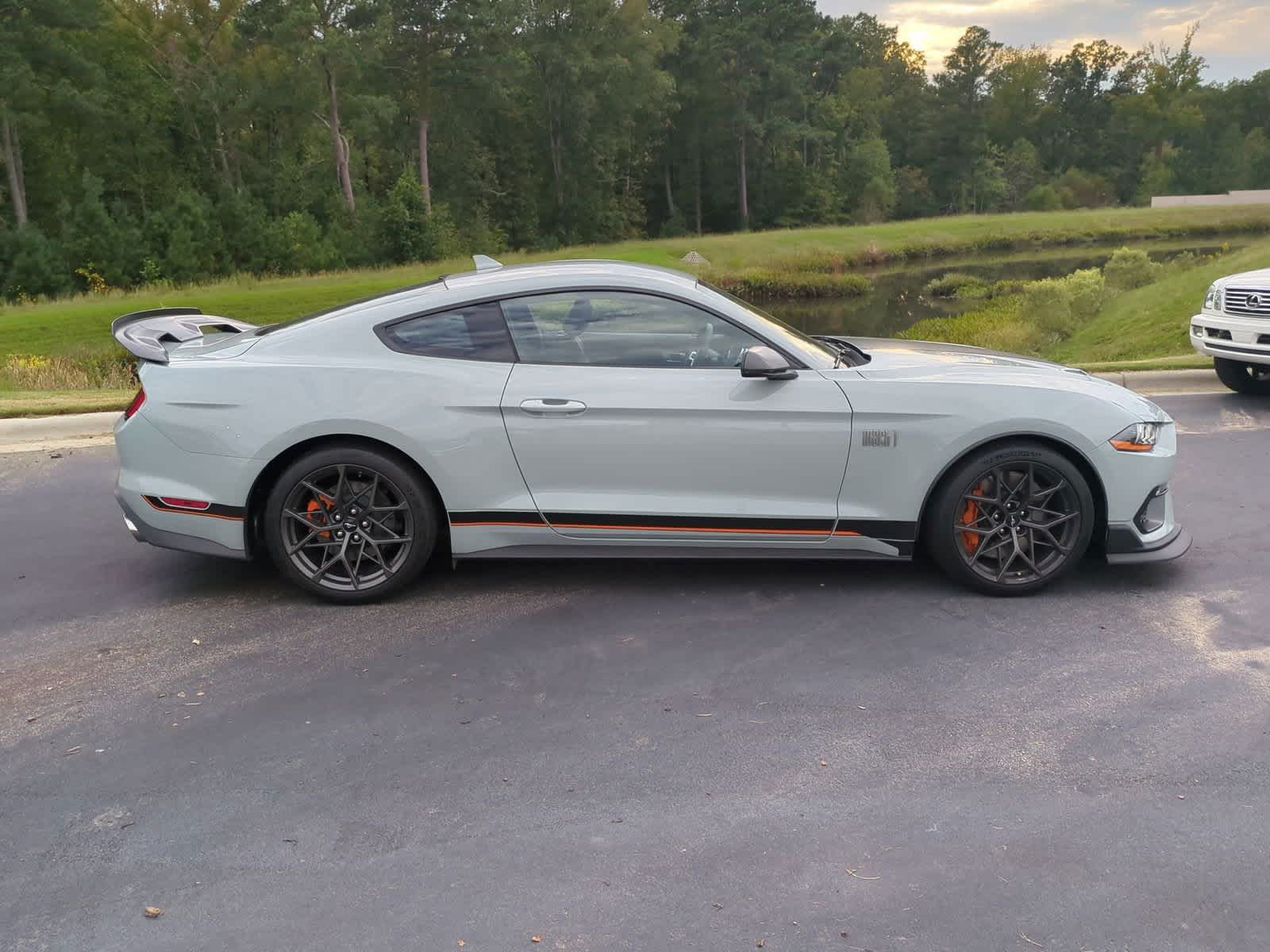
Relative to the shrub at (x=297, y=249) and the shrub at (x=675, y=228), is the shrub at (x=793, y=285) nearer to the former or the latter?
the shrub at (x=297, y=249)

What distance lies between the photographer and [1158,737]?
3.96 meters

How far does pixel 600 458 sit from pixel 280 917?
2609 millimetres

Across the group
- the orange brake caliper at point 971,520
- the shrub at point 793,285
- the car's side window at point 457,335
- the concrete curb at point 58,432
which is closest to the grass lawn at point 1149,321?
the orange brake caliper at point 971,520

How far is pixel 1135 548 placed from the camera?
5320mm

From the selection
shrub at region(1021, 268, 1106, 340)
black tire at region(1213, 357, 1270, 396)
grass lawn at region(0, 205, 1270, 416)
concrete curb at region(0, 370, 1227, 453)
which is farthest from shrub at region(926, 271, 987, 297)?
concrete curb at region(0, 370, 1227, 453)

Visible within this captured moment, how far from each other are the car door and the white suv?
21.5ft

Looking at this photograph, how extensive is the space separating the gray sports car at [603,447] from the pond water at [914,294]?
710 inches

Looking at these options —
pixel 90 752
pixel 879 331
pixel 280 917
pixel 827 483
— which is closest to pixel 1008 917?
pixel 280 917

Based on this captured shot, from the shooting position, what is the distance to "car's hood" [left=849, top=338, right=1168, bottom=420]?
17.4ft

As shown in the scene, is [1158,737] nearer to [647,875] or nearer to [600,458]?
[647,875]

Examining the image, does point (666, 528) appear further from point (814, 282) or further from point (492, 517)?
point (814, 282)

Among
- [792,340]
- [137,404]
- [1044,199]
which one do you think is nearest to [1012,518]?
[792,340]

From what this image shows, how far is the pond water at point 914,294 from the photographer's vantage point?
1238 inches

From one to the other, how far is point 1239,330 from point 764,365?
6.93 meters
